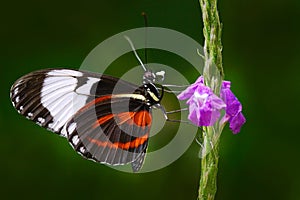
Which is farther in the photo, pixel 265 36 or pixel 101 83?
pixel 265 36

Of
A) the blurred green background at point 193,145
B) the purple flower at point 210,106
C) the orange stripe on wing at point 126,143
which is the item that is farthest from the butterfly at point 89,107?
the blurred green background at point 193,145

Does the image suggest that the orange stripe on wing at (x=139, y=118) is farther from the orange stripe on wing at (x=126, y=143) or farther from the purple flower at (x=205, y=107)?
the purple flower at (x=205, y=107)

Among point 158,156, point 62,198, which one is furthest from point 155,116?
point 62,198

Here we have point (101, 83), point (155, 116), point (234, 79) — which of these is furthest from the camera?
point (234, 79)

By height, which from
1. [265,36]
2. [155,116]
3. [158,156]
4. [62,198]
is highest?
[265,36]

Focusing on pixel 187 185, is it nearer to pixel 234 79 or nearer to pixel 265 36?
pixel 234 79

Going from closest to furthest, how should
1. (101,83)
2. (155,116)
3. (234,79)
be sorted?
(101,83)
(155,116)
(234,79)
